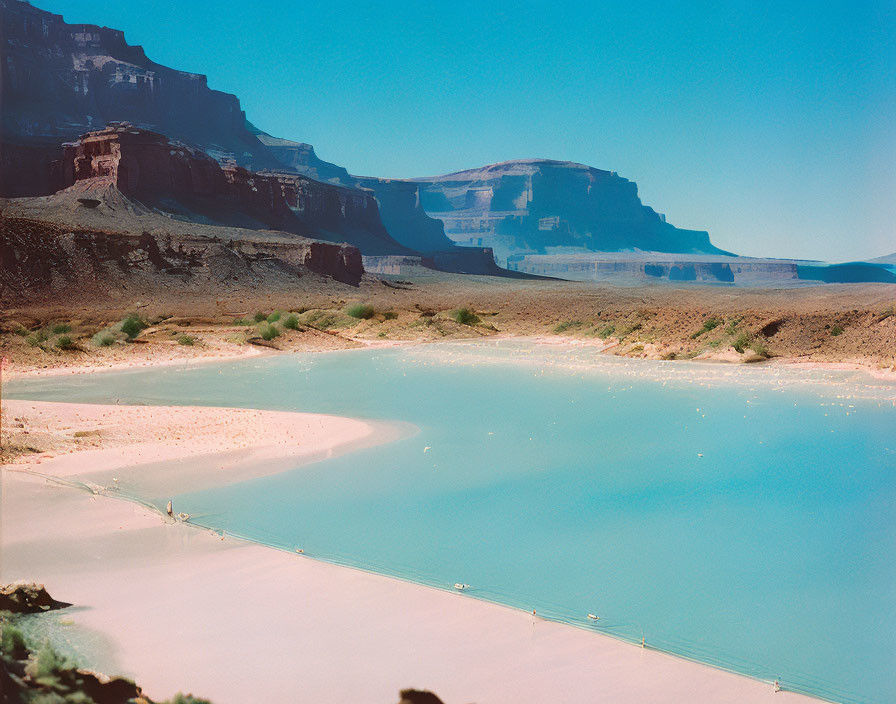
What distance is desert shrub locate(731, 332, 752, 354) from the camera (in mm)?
23509

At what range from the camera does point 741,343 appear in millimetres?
23578

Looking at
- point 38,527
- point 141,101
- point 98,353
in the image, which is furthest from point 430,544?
point 141,101

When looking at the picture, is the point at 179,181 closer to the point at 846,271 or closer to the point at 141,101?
the point at 141,101

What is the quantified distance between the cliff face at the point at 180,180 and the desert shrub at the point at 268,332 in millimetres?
52250

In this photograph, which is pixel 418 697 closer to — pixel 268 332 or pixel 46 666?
pixel 46 666

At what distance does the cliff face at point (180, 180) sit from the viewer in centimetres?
7731

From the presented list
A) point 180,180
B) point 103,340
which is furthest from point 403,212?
point 103,340

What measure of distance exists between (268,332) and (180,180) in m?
62.1

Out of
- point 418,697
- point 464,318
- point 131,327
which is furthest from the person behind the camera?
point 464,318

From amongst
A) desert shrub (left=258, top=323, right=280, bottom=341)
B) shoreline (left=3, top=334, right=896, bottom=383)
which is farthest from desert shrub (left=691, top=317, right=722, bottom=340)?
desert shrub (left=258, top=323, right=280, bottom=341)

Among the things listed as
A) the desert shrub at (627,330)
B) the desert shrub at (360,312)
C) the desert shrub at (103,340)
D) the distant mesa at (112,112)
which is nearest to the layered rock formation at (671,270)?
the distant mesa at (112,112)

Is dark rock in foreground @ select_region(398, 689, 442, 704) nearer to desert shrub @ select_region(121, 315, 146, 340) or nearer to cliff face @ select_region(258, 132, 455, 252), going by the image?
desert shrub @ select_region(121, 315, 146, 340)

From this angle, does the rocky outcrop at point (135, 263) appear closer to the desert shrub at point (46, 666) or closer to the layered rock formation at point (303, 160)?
the desert shrub at point (46, 666)

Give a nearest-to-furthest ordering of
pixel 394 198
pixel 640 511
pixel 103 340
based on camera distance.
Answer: pixel 640 511, pixel 103 340, pixel 394 198
